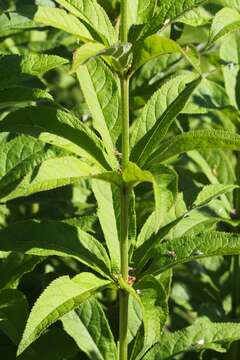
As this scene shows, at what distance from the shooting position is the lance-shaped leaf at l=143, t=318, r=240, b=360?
7.22 ft

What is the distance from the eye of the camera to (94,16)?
1.83m

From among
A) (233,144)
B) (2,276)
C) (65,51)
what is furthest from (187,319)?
(233,144)

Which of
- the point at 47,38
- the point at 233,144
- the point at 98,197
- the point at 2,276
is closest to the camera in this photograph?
the point at 233,144

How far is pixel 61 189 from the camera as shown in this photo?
3102 millimetres

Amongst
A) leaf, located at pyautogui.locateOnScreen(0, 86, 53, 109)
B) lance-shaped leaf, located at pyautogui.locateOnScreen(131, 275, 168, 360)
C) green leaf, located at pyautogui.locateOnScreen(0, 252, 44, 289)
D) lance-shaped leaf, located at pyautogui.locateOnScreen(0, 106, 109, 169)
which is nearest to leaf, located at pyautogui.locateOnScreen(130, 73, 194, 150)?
lance-shaped leaf, located at pyautogui.locateOnScreen(0, 106, 109, 169)

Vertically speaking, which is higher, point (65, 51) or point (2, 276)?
point (65, 51)

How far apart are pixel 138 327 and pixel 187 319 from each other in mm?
601

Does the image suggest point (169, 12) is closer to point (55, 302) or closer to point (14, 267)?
point (55, 302)

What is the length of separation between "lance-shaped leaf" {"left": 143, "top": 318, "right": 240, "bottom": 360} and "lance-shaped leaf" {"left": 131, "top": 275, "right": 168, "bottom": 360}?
13.2 inches

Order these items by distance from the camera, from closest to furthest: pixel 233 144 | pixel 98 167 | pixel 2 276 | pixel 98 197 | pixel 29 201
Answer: pixel 233 144 < pixel 98 167 < pixel 98 197 < pixel 2 276 < pixel 29 201

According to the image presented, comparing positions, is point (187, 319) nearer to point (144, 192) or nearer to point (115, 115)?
point (144, 192)

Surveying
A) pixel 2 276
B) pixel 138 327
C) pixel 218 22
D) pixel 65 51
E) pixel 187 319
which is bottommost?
pixel 187 319

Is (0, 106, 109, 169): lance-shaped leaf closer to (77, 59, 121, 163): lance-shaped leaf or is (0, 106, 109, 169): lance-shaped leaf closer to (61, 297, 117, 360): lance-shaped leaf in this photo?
(77, 59, 121, 163): lance-shaped leaf

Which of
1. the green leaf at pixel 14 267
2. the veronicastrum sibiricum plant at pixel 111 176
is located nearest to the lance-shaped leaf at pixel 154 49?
the veronicastrum sibiricum plant at pixel 111 176
